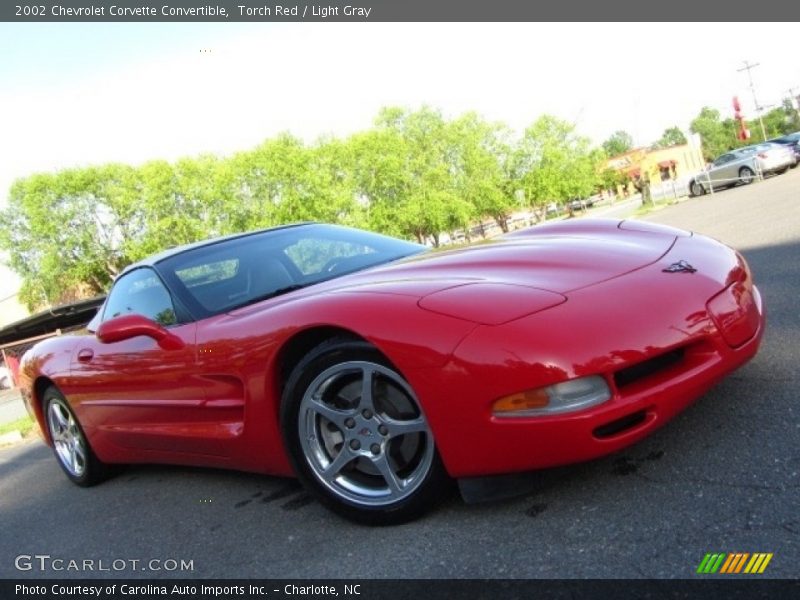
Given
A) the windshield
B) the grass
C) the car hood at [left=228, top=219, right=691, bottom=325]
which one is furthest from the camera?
the grass

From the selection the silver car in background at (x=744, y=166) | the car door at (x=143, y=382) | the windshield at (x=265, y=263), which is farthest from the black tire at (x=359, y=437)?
the silver car in background at (x=744, y=166)

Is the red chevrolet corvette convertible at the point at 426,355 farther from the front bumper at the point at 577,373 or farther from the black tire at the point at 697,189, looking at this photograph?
the black tire at the point at 697,189

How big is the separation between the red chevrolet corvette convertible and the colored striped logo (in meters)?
0.40

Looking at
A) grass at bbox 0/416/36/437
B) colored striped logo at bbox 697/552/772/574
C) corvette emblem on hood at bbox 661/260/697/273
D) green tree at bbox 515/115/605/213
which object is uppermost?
green tree at bbox 515/115/605/213

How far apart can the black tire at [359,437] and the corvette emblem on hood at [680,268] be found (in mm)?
1009

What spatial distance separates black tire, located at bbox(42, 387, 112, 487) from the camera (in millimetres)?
4176

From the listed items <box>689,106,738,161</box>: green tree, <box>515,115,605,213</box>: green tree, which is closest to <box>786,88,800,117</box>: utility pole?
<box>689,106,738,161</box>: green tree

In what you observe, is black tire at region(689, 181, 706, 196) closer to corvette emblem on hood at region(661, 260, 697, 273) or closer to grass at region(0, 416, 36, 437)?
grass at region(0, 416, 36, 437)

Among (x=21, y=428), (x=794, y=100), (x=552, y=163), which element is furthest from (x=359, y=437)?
(x=794, y=100)

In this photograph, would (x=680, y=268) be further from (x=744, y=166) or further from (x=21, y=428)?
(x=744, y=166)

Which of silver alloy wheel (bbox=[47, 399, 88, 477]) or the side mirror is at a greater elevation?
the side mirror

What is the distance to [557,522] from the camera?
2123 millimetres

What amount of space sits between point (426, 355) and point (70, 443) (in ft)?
10.5
